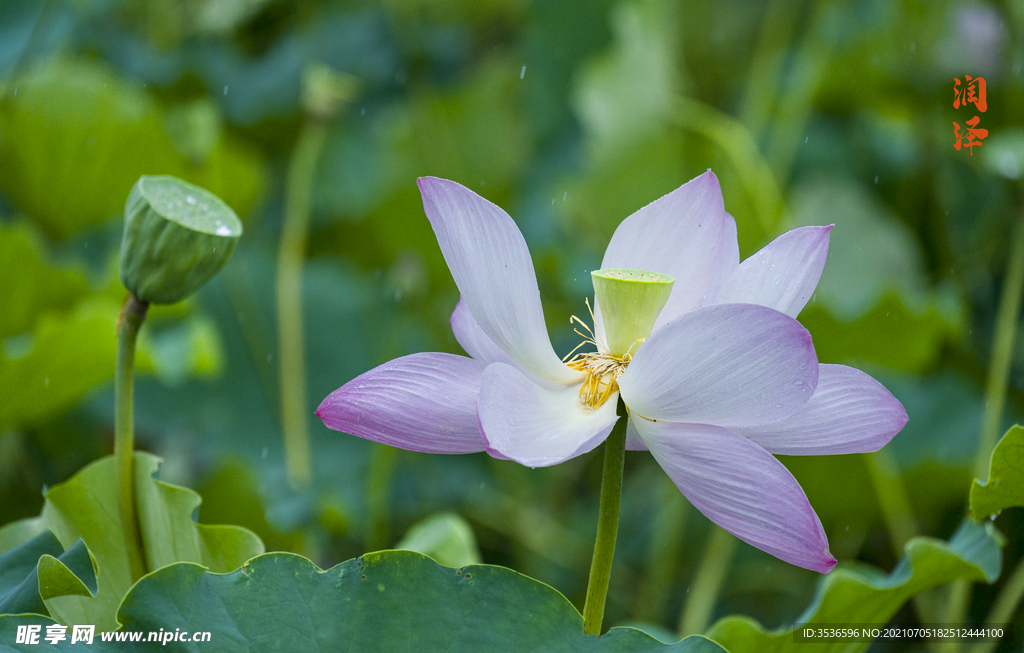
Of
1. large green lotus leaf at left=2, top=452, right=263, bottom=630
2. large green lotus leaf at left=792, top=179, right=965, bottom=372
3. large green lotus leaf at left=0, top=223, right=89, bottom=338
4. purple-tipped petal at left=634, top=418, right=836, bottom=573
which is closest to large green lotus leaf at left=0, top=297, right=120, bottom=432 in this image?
large green lotus leaf at left=0, top=223, right=89, bottom=338

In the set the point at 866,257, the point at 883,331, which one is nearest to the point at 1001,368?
the point at 883,331

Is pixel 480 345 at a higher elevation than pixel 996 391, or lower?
higher

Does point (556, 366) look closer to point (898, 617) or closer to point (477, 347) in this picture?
point (477, 347)

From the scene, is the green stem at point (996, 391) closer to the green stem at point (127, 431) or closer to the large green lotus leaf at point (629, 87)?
the large green lotus leaf at point (629, 87)

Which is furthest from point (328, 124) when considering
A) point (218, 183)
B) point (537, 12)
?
point (537, 12)

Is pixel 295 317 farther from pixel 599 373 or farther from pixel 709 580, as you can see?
pixel 599 373

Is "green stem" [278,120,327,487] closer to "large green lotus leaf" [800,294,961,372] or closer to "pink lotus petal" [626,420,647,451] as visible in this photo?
"large green lotus leaf" [800,294,961,372]
